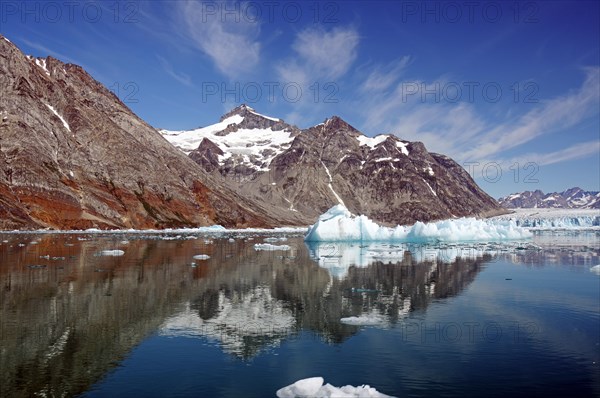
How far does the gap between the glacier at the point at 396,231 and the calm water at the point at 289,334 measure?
44653 millimetres

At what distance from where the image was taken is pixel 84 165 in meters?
134

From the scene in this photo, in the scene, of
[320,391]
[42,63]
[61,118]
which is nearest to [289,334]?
[320,391]

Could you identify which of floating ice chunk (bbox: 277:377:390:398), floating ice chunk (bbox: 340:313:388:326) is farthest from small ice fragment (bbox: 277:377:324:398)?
floating ice chunk (bbox: 340:313:388:326)

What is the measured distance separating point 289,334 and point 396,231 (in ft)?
233

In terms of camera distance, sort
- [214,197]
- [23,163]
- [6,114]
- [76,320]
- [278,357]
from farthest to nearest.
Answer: [214,197], [6,114], [23,163], [76,320], [278,357]

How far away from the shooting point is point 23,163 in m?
116

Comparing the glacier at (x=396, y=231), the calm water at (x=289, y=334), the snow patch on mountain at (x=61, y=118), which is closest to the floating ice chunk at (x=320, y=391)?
the calm water at (x=289, y=334)

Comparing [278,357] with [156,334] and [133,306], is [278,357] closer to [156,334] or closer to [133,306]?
[156,334]

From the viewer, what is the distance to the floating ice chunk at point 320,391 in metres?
10.9

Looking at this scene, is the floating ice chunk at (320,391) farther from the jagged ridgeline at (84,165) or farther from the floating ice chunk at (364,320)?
the jagged ridgeline at (84,165)

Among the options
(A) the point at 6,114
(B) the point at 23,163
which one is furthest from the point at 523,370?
(A) the point at 6,114

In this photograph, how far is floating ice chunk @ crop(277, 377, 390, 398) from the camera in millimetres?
10930

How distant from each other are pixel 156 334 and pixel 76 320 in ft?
12.7

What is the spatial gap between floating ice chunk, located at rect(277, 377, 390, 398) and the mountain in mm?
108617
